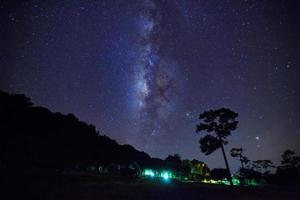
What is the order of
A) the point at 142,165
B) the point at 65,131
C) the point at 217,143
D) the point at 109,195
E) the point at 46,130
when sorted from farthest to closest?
the point at 142,165, the point at 65,131, the point at 46,130, the point at 217,143, the point at 109,195

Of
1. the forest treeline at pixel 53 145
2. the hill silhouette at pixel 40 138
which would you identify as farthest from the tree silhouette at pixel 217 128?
the hill silhouette at pixel 40 138

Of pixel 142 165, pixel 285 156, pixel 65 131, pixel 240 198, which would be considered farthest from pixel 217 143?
pixel 142 165

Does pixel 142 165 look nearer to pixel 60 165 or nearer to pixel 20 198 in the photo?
pixel 60 165

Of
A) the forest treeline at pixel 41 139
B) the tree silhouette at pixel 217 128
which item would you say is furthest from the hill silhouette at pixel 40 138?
the tree silhouette at pixel 217 128

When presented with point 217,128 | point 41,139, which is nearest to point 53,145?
point 41,139

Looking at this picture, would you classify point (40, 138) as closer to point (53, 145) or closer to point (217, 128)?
point (53, 145)

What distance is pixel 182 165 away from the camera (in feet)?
315

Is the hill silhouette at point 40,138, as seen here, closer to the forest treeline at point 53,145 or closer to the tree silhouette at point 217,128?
the forest treeline at point 53,145

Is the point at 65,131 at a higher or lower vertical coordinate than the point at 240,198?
higher

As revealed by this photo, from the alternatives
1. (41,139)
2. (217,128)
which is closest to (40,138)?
(41,139)

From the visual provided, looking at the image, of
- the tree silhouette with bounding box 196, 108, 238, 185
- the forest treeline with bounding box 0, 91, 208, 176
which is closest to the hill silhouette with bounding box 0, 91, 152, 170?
the forest treeline with bounding box 0, 91, 208, 176

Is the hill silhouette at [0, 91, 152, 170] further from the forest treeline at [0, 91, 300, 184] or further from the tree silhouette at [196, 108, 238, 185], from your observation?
the tree silhouette at [196, 108, 238, 185]

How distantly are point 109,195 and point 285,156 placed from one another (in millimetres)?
68074

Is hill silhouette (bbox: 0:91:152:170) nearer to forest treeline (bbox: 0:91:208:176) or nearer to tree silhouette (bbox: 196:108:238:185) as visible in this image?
forest treeline (bbox: 0:91:208:176)
